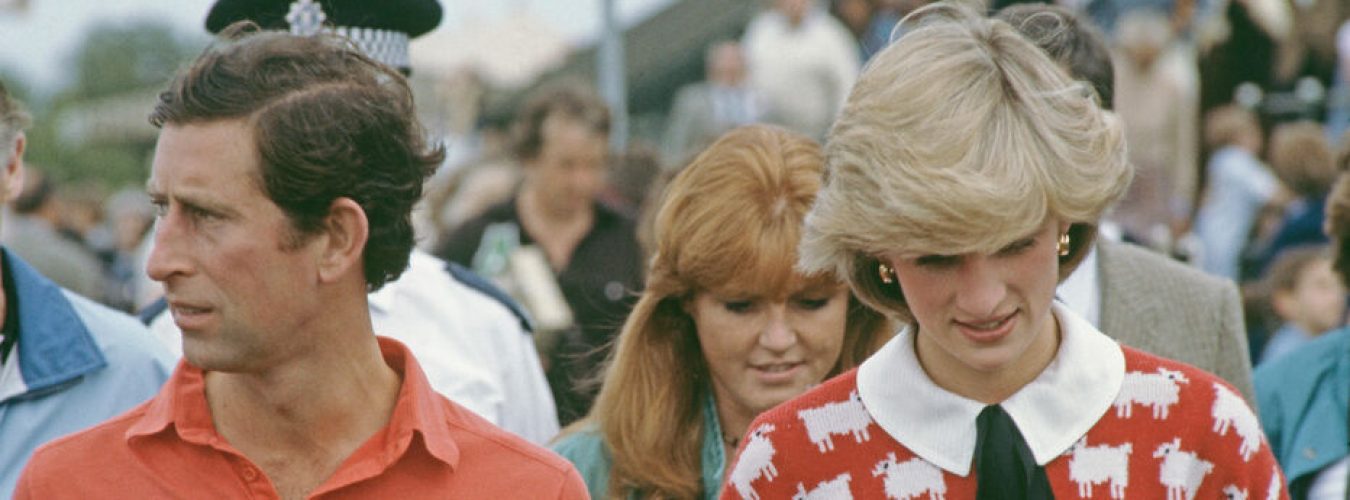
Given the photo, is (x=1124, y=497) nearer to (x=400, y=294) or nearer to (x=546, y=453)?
(x=546, y=453)

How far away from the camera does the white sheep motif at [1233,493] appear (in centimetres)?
325

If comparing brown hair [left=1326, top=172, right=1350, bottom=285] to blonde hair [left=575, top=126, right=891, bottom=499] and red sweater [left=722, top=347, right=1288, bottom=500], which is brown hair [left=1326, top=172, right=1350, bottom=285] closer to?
blonde hair [left=575, top=126, right=891, bottom=499]

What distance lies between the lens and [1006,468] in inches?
129

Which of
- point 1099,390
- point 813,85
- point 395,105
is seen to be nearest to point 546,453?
point 395,105

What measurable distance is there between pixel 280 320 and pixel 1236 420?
5.11 ft

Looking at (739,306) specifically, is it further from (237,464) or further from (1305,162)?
(1305,162)

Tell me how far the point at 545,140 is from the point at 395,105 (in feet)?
19.2

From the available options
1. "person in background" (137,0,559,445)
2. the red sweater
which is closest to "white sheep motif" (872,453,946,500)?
the red sweater

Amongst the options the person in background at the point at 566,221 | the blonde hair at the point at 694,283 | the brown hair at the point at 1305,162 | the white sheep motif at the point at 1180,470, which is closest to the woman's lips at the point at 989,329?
the white sheep motif at the point at 1180,470

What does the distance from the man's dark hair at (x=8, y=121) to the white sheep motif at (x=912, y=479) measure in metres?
2.26

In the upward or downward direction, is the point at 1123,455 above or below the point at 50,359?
above

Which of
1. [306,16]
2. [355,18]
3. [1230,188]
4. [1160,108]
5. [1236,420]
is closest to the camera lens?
[1236,420]

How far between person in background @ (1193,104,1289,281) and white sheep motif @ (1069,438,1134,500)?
9.48 m

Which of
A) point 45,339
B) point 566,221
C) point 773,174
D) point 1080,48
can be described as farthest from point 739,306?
point 566,221
